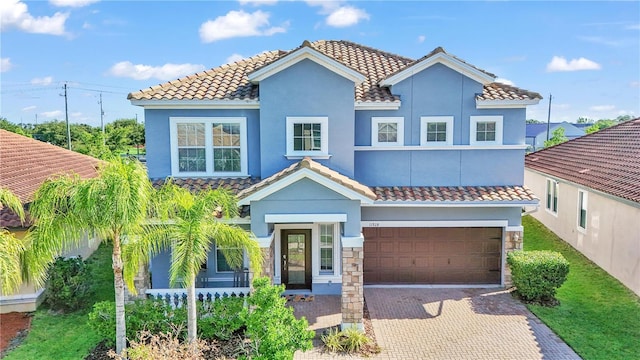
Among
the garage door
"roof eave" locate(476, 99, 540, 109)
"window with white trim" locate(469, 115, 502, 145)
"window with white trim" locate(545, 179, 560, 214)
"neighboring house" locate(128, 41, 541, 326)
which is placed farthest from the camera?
"window with white trim" locate(545, 179, 560, 214)

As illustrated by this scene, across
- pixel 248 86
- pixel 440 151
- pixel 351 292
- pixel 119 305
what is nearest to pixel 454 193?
pixel 440 151

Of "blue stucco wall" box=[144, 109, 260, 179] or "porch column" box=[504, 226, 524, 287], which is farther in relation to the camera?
"porch column" box=[504, 226, 524, 287]

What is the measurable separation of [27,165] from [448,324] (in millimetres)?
17530

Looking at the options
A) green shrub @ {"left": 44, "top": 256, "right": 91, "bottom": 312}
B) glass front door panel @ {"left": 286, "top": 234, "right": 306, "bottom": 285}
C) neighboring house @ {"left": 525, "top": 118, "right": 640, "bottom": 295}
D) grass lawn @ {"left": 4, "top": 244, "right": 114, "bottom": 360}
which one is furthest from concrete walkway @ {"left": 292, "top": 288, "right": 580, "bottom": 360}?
green shrub @ {"left": 44, "top": 256, "right": 91, "bottom": 312}

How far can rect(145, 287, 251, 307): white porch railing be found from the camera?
1338 centimetres

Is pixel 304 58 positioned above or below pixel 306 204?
above

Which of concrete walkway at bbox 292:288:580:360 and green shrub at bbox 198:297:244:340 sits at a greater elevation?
green shrub at bbox 198:297:244:340

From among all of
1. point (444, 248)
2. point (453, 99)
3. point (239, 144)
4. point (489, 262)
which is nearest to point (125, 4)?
point (239, 144)

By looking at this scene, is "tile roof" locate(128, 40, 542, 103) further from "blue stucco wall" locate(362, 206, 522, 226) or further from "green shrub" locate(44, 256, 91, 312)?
"green shrub" locate(44, 256, 91, 312)

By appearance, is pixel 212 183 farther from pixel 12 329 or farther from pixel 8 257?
pixel 12 329

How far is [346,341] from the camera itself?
11.9m

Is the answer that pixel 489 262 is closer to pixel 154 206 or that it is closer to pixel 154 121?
pixel 154 206

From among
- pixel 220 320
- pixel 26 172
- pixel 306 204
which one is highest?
pixel 26 172

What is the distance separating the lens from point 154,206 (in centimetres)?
1063
